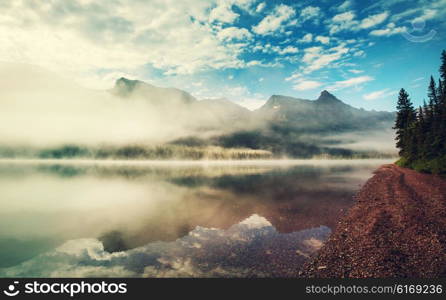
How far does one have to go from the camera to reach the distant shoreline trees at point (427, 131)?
47.2 metres

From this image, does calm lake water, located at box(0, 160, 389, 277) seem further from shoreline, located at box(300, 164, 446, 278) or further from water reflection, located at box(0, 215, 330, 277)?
shoreline, located at box(300, 164, 446, 278)

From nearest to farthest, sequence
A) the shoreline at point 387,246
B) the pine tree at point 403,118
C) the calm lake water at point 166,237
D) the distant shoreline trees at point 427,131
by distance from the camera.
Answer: the shoreline at point 387,246 < the calm lake water at point 166,237 < the distant shoreline trees at point 427,131 < the pine tree at point 403,118

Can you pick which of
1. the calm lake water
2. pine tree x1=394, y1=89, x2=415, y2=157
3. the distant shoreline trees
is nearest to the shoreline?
the calm lake water

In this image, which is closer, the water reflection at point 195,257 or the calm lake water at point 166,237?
the water reflection at point 195,257

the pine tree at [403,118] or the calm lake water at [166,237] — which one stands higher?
the pine tree at [403,118]

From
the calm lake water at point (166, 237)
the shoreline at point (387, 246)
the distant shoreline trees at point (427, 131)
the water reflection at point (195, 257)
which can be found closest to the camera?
the shoreline at point (387, 246)

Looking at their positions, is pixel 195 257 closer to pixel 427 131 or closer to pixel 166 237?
Result: pixel 166 237

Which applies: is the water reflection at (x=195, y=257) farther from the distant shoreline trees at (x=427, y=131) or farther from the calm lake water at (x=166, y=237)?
the distant shoreline trees at (x=427, y=131)


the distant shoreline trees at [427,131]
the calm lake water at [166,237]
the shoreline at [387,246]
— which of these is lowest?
the calm lake water at [166,237]

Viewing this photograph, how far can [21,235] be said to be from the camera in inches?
889

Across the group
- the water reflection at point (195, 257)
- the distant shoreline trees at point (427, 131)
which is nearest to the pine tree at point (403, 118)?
the distant shoreline trees at point (427, 131)

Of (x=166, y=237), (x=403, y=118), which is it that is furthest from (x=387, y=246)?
(x=403, y=118)

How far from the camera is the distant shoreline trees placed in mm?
47225

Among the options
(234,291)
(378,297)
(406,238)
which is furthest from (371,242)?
(234,291)
